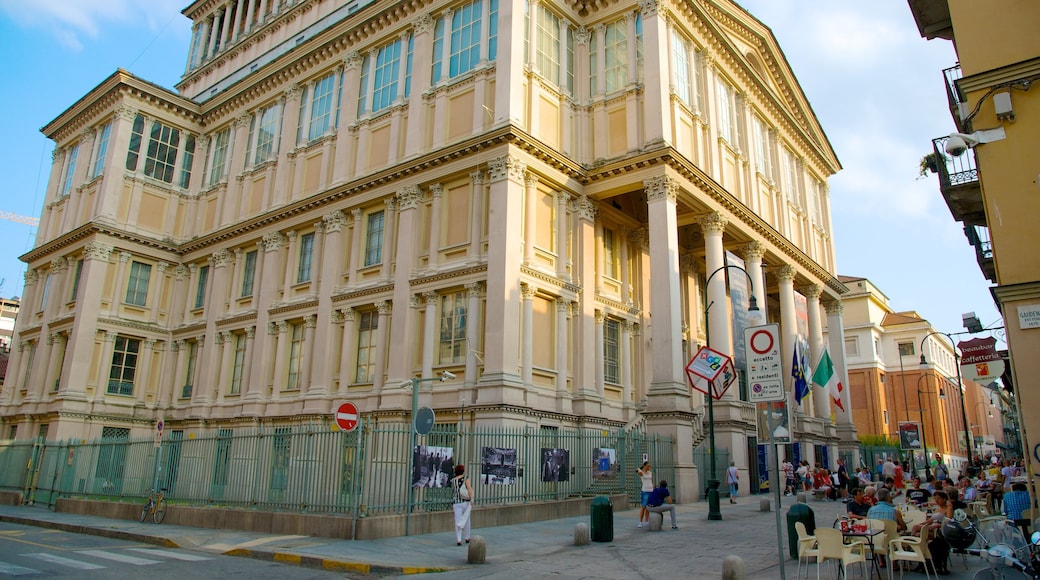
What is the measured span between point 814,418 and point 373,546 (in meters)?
31.3

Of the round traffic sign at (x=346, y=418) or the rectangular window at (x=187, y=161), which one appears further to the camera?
the rectangular window at (x=187, y=161)

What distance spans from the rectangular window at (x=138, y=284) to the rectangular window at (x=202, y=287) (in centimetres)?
277

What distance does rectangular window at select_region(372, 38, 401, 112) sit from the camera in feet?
103

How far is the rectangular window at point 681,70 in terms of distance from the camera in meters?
29.7

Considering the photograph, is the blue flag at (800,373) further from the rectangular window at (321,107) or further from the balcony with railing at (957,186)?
the rectangular window at (321,107)

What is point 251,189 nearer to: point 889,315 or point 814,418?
point 814,418

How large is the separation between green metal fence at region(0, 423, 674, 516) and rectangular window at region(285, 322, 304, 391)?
304 inches

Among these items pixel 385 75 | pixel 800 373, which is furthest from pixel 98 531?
pixel 800 373

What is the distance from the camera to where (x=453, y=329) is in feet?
85.9

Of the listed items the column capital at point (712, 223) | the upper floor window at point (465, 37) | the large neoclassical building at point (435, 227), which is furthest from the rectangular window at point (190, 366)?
the column capital at point (712, 223)

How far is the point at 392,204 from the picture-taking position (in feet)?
96.4

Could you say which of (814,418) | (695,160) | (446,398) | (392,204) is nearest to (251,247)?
(392,204)

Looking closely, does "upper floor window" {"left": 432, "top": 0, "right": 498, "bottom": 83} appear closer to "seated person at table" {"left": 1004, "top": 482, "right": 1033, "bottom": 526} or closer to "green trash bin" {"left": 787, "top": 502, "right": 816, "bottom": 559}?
"green trash bin" {"left": 787, "top": 502, "right": 816, "bottom": 559}

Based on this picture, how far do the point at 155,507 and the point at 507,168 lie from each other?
1553 centimetres
